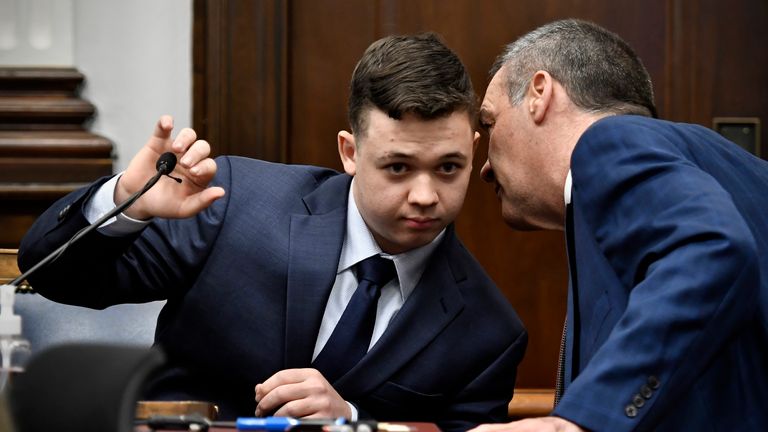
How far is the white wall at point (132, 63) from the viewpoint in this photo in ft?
8.59

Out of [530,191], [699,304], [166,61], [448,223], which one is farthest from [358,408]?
[166,61]

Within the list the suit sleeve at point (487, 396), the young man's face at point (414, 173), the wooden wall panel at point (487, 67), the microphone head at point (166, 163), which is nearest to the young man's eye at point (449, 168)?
the young man's face at point (414, 173)

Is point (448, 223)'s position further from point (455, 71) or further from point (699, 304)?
point (699, 304)

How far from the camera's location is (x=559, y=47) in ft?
6.21

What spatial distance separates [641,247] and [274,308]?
0.69 meters

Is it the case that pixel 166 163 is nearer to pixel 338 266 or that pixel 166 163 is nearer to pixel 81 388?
pixel 338 266

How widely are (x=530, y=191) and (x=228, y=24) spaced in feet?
3.52

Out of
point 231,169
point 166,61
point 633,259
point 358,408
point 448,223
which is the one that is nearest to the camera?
point 633,259

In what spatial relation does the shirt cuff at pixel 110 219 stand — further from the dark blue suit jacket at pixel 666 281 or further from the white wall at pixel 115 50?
the white wall at pixel 115 50

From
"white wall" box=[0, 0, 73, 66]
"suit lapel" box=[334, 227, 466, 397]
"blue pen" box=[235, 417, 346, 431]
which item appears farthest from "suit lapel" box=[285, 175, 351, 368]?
"white wall" box=[0, 0, 73, 66]

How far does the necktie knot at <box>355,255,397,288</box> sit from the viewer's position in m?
1.85

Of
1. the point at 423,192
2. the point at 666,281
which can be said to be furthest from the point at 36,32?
the point at 666,281

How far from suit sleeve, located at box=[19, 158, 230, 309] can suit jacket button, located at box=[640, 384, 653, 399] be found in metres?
0.83

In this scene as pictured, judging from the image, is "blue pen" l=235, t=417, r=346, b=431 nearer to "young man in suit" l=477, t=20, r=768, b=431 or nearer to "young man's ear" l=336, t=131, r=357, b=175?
"young man in suit" l=477, t=20, r=768, b=431
